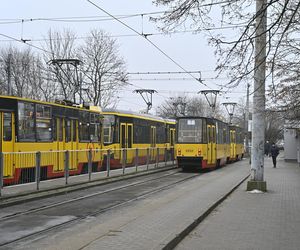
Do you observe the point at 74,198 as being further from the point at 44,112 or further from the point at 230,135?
the point at 230,135

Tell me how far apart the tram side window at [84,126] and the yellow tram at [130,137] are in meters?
1.32

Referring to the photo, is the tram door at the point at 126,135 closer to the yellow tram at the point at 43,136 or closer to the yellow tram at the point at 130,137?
the yellow tram at the point at 130,137

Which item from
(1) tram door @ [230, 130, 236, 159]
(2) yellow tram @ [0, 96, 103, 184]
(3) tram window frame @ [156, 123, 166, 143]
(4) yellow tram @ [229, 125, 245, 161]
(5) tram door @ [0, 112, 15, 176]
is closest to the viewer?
(2) yellow tram @ [0, 96, 103, 184]

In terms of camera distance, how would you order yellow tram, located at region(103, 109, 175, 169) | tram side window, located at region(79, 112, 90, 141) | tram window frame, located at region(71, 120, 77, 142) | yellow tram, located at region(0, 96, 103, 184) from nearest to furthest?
yellow tram, located at region(0, 96, 103, 184), tram window frame, located at region(71, 120, 77, 142), tram side window, located at region(79, 112, 90, 141), yellow tram, located at region(103, 109, 175, 169)

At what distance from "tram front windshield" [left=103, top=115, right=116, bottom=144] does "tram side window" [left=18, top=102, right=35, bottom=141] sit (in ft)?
29.3

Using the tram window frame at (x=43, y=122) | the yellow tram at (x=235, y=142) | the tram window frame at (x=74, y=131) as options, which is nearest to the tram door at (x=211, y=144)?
the yellow tram at (x=235, y=142)

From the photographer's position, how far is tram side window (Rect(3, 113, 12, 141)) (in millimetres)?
14891

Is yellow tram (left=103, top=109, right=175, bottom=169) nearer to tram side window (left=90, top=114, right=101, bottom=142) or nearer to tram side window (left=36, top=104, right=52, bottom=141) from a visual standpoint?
tram side window (left=90, top=114, right=101, bottom=142)

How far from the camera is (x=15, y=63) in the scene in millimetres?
48844

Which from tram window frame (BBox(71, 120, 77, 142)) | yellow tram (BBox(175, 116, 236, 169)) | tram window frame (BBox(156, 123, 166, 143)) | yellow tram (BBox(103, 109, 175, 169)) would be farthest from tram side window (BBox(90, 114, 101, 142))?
tram window frame (BBox(156, 123, 166, 143))

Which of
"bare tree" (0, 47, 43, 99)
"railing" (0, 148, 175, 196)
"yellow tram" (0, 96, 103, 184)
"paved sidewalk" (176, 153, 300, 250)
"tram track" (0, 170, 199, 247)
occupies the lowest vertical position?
"paved sidewalk" (176, 153, 300, 250)

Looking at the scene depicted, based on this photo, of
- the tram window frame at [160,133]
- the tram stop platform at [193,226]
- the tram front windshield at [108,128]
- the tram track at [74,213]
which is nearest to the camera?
the tram stop platform at [193,226]

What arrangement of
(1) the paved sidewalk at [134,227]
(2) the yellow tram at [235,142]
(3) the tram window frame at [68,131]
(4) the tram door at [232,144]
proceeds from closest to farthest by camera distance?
(1) the paved sidewalk at [134,227] < (3) the tram window frame at [68,131] < (4) the tram door at [232,144] < (2) the yellow tram at [235,142]

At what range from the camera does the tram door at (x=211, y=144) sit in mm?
28656
